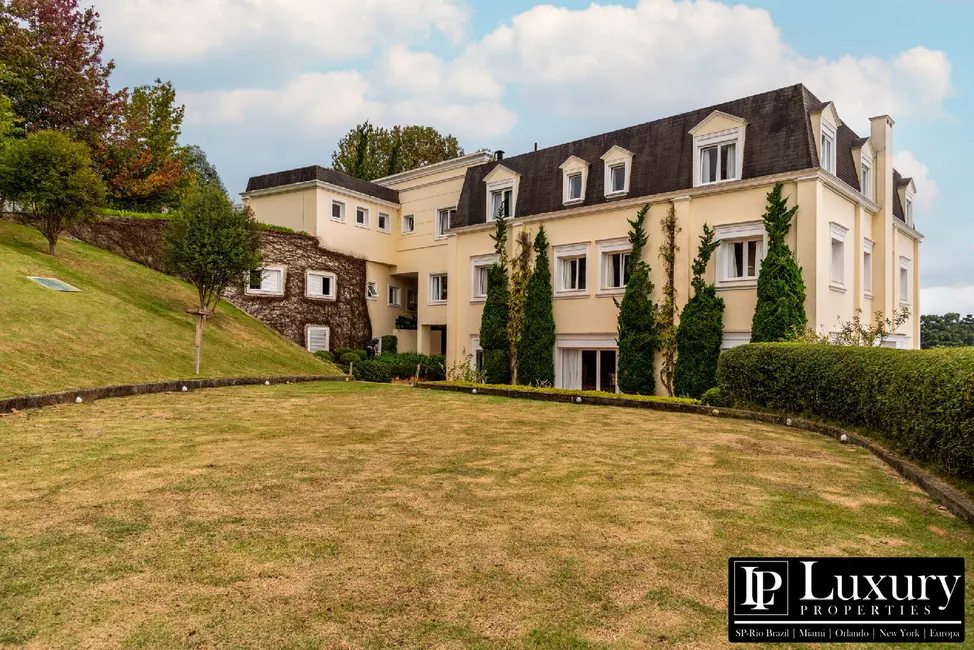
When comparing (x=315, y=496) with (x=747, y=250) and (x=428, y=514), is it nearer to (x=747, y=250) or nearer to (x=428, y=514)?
(x=428, y=514)

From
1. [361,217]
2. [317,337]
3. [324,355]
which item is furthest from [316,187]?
[324,355]

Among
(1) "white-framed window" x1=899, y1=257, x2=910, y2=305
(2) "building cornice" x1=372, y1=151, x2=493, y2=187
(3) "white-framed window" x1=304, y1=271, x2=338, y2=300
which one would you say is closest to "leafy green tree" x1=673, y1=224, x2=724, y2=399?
(1) "white-framed window" x1=899, y1=257, x2=910, y2=305

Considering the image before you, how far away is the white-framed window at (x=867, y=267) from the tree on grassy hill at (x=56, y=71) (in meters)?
37.0

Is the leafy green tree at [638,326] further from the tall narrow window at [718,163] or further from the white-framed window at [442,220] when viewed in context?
the white-framed window at [442,220]

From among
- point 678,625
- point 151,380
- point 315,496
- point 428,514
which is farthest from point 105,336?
point 678,625

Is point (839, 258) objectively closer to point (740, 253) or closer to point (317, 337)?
point (740, 253)

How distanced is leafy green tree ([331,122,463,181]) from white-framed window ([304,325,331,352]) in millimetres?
20402

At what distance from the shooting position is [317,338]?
31406 mm

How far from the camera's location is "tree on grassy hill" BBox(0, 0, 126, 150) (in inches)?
1211

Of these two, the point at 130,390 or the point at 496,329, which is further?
the point at 496,329

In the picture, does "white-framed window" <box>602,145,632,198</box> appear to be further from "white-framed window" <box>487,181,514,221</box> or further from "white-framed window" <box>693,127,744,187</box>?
"white-framed window" <box>487,181,514,221</box>

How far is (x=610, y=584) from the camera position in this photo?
3.77 m

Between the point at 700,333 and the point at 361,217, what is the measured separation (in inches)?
836

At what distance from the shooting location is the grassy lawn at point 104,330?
A: 605 inches
